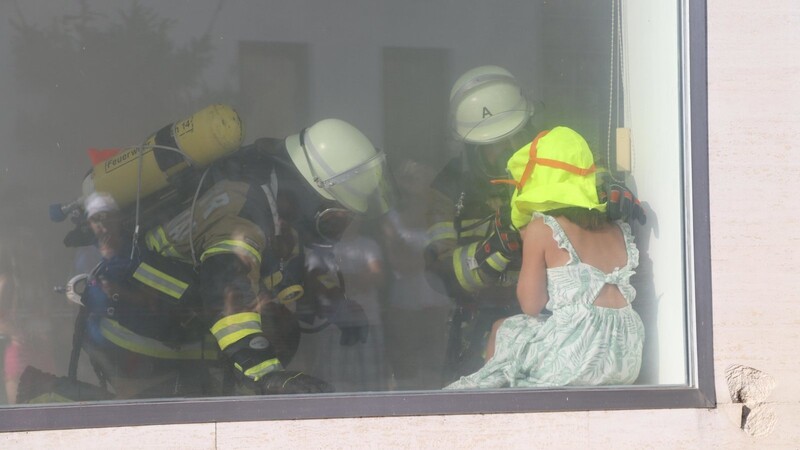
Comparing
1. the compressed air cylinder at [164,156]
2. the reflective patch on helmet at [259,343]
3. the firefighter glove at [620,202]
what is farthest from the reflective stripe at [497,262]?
the compressed air cylinder at [164,156]

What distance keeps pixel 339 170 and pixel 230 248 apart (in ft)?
1.79

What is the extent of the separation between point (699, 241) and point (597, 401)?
683 millimetres

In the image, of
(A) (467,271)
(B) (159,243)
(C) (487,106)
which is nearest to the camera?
(B) (159,243)

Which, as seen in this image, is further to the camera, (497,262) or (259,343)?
(497,262)

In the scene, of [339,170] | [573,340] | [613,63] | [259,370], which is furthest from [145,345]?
[613,63]

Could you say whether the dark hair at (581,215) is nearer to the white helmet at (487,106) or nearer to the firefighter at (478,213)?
the firefighter at (478,213)

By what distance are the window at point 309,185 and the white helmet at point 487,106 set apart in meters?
0.01

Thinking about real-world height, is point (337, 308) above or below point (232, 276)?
below

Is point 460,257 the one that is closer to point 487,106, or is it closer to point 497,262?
point 497,262

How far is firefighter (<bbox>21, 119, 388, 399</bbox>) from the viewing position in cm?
324

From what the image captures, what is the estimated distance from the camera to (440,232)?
352cm

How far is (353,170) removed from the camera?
3.51m

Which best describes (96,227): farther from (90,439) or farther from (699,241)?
(699,241)

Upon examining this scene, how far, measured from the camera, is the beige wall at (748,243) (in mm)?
3189
